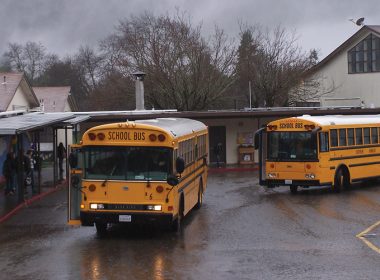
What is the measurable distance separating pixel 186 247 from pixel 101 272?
266 centimetres

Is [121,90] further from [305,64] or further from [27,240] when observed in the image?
[27,240]

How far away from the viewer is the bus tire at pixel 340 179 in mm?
22439

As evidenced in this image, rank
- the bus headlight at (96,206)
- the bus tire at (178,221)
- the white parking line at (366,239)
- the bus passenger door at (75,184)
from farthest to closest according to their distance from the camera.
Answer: the bus tire at (178,221) < the bus passenger door at (75,184) < the bus headlight at (96,206) < the white parking line at (366,239)

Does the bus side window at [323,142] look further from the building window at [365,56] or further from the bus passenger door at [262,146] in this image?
the building window at [365,56]

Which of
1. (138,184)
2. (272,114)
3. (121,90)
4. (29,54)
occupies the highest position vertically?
(29,54)

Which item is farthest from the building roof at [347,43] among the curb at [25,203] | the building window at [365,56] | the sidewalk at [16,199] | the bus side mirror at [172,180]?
the bus side mirror at [172,180]

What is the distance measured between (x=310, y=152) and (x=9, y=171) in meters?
10.6

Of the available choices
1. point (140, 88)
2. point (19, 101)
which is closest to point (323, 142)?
point (140, 88)

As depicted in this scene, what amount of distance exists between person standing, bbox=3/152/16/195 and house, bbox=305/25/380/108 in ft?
109

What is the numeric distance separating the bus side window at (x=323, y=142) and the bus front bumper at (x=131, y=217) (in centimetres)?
951

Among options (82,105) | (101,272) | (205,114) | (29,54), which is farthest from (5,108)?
(29,54)

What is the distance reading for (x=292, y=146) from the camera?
72.3ft

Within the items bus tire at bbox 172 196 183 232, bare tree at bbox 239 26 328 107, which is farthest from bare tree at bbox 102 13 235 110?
bus tire at bbox 172 196 183 232

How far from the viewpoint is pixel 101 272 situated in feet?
35.5
